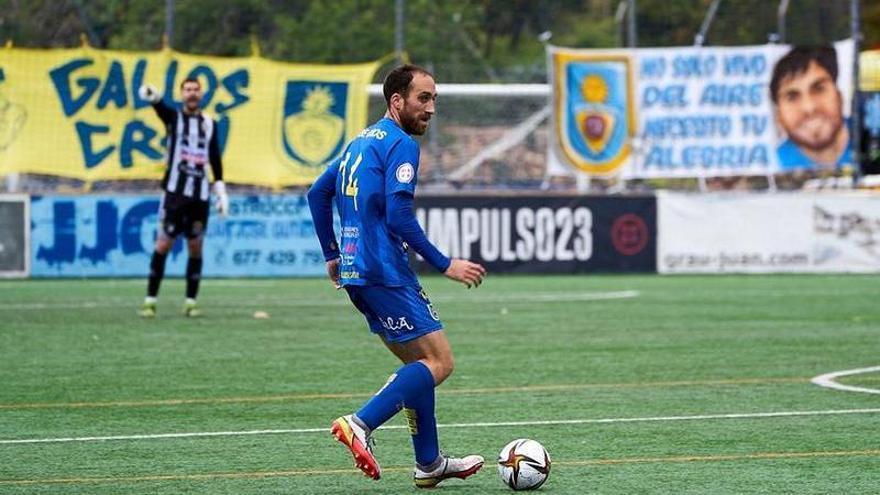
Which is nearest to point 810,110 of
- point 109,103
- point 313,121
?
point 313,121

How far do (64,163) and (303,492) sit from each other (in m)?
17.8

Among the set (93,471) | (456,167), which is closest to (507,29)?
(456,167)

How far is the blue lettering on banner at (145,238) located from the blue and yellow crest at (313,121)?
834 mm

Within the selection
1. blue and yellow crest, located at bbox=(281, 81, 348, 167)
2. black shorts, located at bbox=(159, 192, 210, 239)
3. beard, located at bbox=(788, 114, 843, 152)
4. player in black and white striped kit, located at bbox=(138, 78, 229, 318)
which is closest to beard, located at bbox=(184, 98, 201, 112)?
player in black and white striped kit, located at bbox=(138, 78, 229, 318)

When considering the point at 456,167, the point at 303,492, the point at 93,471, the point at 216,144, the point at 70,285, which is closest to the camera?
the point at 303,492

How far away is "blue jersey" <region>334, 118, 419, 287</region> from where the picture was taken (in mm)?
7969

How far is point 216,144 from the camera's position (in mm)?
17844

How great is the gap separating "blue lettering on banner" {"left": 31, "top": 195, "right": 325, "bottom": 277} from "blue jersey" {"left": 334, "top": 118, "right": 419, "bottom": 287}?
16611mm

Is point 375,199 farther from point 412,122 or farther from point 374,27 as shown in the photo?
point 374,27

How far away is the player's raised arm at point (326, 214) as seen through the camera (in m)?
8.40

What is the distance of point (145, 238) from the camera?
2461 centimetres

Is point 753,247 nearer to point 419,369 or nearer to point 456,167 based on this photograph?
point 456,167

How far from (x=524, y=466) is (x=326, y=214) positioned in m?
1.50

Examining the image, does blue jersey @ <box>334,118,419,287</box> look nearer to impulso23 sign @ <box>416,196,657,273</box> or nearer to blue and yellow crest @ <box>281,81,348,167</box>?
impulso23 sign @ <box>416,196,657,273</box>
